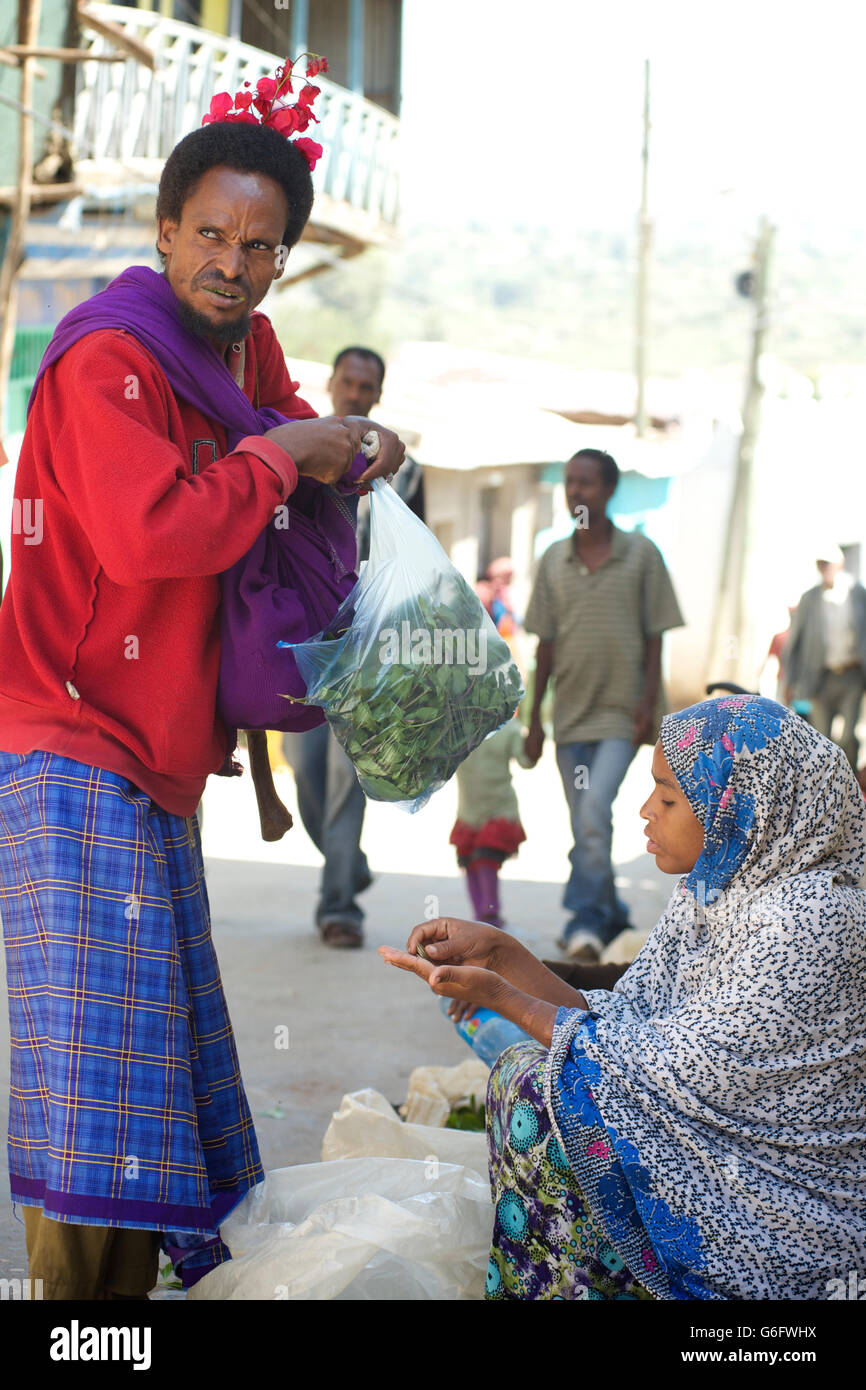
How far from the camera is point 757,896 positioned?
242cm

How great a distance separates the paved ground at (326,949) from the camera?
13.8 feet

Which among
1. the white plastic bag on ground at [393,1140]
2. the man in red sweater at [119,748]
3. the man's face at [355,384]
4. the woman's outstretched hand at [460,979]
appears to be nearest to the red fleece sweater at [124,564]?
the man in red sweater at [119,748]

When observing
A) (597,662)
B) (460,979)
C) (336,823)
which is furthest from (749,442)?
(460,979)

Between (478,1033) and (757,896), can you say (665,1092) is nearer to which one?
(757,896)

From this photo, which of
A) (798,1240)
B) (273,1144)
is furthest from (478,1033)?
(273,1144)

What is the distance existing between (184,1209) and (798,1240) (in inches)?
38.8

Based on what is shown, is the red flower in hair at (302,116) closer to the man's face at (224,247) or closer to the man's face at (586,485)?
the man's face at (224,247)

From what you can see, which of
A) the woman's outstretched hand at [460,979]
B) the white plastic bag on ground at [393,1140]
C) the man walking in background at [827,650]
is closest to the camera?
the woman's outstretched hand at [460,979]

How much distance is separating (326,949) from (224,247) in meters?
4.17

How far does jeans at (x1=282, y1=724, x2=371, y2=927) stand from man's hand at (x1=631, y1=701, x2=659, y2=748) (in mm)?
1205

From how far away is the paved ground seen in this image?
421 centimetres

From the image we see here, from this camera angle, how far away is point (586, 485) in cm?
609

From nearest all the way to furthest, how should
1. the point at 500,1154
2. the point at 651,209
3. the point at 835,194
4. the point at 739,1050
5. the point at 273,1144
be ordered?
the point at 739,1050 < the point at 500,1154 < the point at 273,1144 < the point at 651,209 < the point at 835,194

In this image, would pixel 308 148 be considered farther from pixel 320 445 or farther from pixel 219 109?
pixel 320 445
